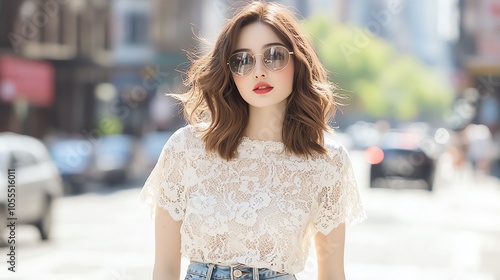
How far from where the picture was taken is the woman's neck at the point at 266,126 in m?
3.07

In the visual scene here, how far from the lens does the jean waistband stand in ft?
9.28

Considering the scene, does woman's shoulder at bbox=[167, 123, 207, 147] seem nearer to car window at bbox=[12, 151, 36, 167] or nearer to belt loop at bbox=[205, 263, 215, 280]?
belt loop at bbox=[205, 263, 215, 280]

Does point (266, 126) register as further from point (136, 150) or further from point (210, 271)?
point (136, 150)

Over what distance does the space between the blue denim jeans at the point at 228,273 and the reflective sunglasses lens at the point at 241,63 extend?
0.62m

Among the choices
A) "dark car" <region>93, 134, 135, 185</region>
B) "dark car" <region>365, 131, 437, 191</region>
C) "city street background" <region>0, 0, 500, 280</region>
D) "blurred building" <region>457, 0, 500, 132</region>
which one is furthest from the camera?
"blurred building" <region>457, 0, 500, 132</region>

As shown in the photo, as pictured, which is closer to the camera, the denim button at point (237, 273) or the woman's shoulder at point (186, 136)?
the denim button at point (237, 273)

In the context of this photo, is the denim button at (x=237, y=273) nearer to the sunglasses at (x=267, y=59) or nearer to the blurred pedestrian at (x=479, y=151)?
the sunglasses at (x=267, y=59)

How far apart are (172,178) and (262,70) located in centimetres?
46

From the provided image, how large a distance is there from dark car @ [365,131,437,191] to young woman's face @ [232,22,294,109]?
22452 mm

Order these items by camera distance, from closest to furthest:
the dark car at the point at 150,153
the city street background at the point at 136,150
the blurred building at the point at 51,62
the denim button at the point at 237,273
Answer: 1. the denim button at the point at 237,273
2. the city street background at the point at 136,150
3. the blurred building at the point at 51,62
4. the dark car at the point at 150,153

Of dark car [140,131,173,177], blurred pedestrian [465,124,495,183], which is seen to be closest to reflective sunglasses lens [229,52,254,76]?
blurred pedestrian [465,124,495,183]

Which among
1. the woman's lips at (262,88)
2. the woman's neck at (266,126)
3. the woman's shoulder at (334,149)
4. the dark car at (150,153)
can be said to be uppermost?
the dark car at (150,153)

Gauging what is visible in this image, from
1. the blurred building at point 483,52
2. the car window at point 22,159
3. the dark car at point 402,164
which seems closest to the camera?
the car window at point 22,159

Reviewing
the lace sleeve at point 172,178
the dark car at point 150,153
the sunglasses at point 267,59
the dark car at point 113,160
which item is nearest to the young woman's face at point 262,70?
the sunglasses at point 267,59
